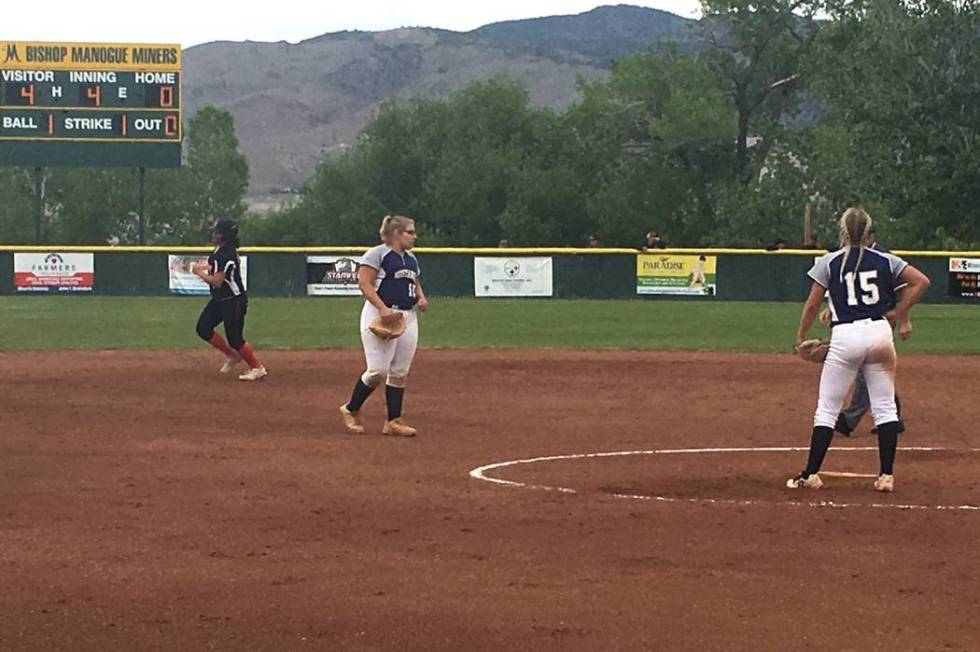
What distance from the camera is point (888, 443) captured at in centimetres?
1104

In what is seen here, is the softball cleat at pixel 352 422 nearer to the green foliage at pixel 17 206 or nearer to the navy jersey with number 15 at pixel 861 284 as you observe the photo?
the navy jersey with number 15 at pixel 861 284

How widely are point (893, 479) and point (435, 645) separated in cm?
552

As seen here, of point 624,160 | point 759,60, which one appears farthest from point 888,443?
point 759,60

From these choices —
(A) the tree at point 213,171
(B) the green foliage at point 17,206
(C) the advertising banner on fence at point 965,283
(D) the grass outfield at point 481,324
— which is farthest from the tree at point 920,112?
(A) the tree at point 213,171

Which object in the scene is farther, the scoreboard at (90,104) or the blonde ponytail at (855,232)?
the scoreboard at (90,104)

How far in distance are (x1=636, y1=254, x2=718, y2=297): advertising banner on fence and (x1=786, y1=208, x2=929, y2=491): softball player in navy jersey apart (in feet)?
89.8

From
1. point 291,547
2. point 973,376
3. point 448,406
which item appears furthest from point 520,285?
point 291,547

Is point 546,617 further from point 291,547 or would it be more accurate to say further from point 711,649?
point 291,547

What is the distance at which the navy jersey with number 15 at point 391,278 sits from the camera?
1402cm

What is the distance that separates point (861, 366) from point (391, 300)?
4.46 metres

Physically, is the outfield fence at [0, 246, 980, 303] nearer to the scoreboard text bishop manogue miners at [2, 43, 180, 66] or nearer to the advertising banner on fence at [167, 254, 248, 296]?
the advertising banner on fence at [167, 254, 248, 296]

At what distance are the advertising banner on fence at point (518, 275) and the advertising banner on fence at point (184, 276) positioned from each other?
5.47 metres

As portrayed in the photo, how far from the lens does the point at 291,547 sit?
8961mm

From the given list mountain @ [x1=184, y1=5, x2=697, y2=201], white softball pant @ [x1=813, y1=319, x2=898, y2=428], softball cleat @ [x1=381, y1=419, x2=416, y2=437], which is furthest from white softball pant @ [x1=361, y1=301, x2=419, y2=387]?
mountain @ [x1=184, y1=5, x2=697, y2=201]
